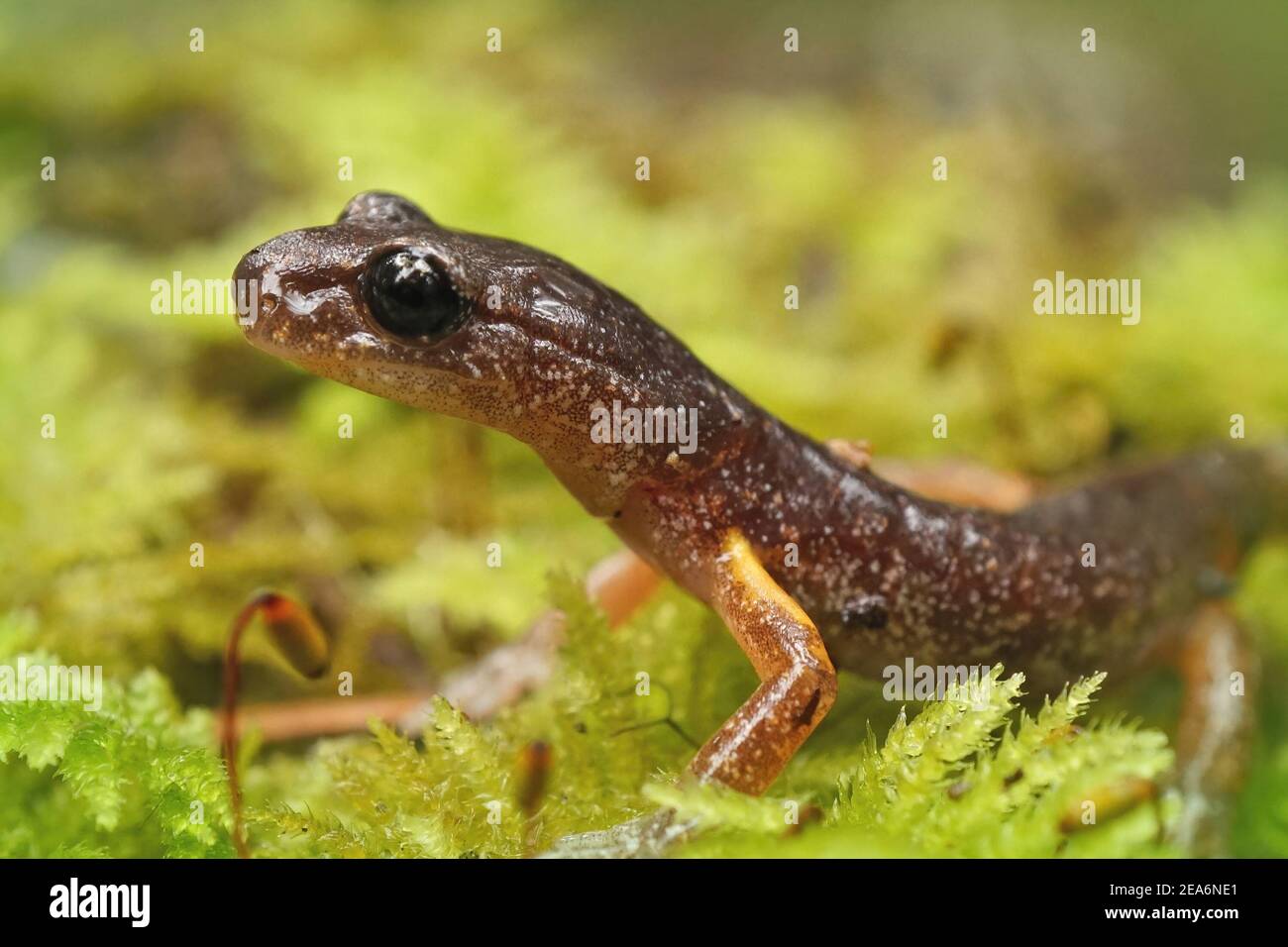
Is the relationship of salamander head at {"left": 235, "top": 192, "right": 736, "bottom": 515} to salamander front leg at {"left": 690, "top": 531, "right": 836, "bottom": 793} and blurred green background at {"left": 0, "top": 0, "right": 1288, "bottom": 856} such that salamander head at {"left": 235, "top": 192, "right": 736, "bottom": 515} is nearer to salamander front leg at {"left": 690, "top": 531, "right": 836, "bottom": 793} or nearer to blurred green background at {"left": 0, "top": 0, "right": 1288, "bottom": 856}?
salamander front leg at {"left": 690, "top": 531, "right": 836, "bottom": 793}

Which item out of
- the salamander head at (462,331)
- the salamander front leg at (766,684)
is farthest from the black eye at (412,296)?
the salamander front leg at (766,684)

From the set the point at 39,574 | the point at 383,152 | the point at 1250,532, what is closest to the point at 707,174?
the point at 383,152

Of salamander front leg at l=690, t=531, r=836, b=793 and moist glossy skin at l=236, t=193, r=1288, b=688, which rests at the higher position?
moist glossy skin at l=236, t=193, r=1288, b=688

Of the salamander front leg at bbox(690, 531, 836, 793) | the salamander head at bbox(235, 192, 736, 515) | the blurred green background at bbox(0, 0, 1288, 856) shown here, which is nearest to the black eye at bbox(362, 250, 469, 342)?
the salamander head at bbox(235, 192, 736, 515)

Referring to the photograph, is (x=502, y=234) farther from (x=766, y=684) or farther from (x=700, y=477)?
(x=766, y=684)

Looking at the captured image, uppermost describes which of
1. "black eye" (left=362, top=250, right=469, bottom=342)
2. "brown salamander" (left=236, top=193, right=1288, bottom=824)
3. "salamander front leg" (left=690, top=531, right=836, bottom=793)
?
"black eye" (left=362, top=250, right=469, bottom=342)

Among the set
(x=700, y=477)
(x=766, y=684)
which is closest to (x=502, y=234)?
(x=700, y=477)
